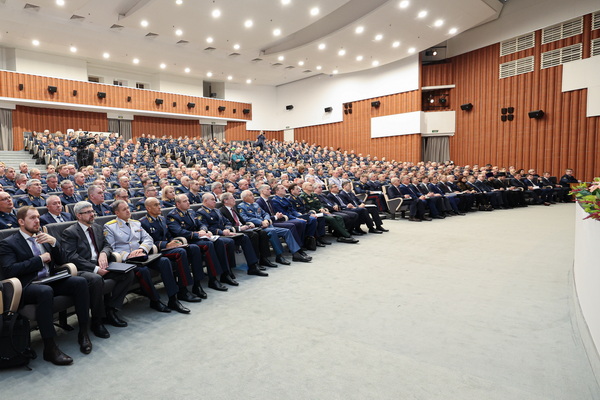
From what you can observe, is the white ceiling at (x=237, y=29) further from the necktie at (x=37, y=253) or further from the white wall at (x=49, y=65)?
the necktie at (x=37, y=253)

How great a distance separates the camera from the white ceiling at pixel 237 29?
1106 centimetres

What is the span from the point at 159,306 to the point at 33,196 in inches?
102

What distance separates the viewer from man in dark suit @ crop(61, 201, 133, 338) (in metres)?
2.60

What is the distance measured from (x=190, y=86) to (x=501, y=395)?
2105 cm

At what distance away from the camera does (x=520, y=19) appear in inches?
517

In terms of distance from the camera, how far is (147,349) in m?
2.41

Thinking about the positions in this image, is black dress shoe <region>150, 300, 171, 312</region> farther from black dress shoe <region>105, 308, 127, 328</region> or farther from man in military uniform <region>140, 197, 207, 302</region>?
black dress shoe <region>105, 308, 127, 328</region>

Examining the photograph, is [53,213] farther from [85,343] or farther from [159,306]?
[85,343]

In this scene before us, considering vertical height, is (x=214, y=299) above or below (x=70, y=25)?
below

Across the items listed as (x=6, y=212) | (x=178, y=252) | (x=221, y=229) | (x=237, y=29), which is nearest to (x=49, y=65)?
(x=237, y=29)

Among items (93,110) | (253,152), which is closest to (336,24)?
(253,152)

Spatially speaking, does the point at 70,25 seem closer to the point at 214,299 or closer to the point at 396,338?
the point at 214,299

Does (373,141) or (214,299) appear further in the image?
(373,141)

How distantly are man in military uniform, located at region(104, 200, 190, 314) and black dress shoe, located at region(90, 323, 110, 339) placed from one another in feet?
1.51
